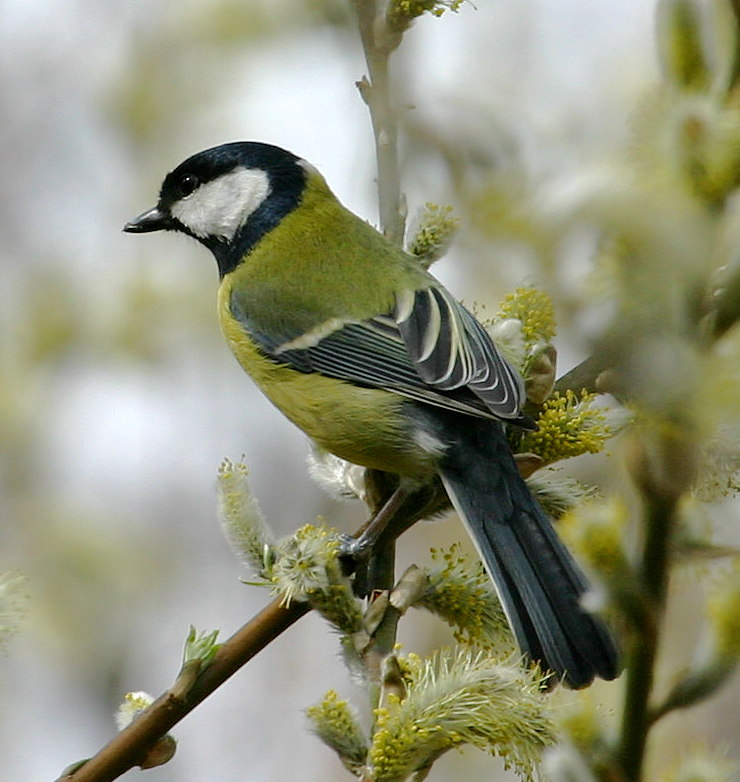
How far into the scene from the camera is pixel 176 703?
3.94 ft

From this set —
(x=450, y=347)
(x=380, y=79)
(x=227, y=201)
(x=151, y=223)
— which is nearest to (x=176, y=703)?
(x=380, y=79)

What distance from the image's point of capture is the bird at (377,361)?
172 centimetres

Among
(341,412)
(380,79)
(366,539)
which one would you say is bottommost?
(366,539)

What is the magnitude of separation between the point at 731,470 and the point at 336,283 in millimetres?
1363

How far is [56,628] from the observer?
2.88 meters

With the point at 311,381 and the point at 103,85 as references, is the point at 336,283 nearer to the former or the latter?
the point at 311,381

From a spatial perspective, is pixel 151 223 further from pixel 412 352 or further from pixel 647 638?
pixel 647 638

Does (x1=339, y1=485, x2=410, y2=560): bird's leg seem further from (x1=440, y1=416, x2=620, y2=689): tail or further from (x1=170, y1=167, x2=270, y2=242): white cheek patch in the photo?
(x1=170, y1=167, x2=270, y2=242): white cheek patch

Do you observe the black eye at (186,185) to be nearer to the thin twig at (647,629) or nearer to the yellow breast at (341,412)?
the yellow breast at (341,412)

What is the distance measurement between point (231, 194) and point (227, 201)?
20 mm

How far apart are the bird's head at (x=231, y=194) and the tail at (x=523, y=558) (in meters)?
0.87

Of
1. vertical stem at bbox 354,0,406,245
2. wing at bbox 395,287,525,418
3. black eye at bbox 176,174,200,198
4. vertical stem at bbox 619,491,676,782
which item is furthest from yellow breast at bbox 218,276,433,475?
vertical stem at bbox 619,491,676,782

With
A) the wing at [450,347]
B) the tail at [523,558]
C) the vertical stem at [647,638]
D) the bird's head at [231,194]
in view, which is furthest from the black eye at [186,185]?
the vertical stem at [647,638]

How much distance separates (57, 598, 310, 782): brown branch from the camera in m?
1.19
